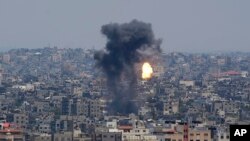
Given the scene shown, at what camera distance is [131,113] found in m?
86.6

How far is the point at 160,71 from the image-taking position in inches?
6412

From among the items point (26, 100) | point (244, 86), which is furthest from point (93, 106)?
point (244, 86)

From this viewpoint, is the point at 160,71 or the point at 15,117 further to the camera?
the point at 160,71

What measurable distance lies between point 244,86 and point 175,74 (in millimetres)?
37428

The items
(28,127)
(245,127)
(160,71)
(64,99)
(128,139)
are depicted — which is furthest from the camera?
(160,71)

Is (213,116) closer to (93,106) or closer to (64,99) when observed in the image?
(93,106)

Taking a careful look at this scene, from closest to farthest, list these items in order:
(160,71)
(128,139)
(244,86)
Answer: (128,139) < (244,86) < (160,71)

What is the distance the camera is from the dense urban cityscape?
6669 centimetres

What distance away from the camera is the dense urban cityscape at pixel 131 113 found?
66.7 m

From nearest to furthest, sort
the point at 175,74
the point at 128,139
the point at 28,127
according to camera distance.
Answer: the point at 128,139
the point at 28,127
the point at 175,74

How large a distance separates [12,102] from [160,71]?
164ft

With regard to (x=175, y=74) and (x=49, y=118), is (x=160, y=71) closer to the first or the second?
(x=175, y=74)

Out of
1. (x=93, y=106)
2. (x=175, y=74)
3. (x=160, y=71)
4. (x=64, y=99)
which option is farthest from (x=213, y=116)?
(x=175, y=74)

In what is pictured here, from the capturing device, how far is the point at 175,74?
183 metres
